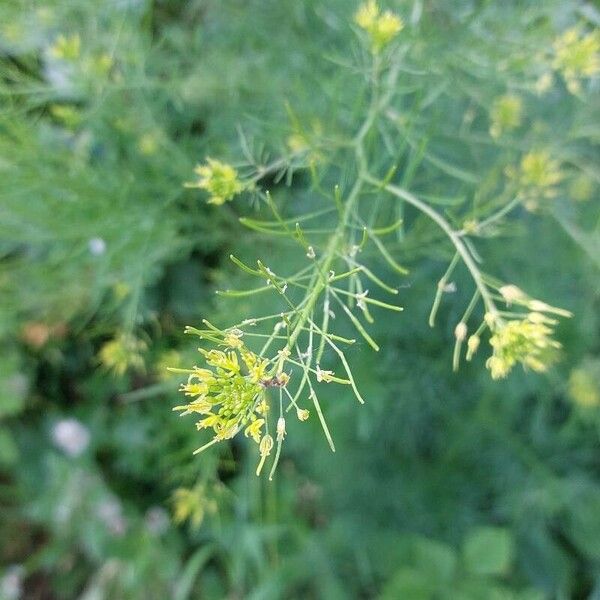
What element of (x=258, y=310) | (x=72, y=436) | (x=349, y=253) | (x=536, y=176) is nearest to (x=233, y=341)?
(x=349, y=253)

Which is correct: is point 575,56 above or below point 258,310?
above

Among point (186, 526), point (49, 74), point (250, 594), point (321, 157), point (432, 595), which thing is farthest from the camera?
point (186, 526)

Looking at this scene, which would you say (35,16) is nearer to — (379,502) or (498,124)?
(498,124)

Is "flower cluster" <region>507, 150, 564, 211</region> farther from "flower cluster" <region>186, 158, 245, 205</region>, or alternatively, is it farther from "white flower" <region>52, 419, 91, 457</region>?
"white flower" <region>52, 419, 91, 457</region>

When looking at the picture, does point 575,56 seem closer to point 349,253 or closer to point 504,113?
point 504,113

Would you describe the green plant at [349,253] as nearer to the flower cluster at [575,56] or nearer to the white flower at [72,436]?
the flower cluster at [575,56]

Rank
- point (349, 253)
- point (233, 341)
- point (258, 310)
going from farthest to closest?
point (258, 310)
point (349, 253)
point (233, 341)

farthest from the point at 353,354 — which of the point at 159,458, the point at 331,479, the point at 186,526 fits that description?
the point at 186,526

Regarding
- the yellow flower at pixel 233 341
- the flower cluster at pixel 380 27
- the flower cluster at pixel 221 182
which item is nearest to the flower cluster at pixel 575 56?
the flower cluster at pixel 380 27
